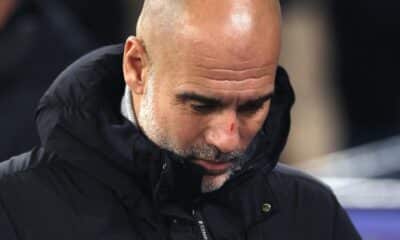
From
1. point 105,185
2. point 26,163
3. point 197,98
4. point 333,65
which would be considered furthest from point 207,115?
point 333,65

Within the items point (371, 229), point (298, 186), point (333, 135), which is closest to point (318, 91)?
point (333, 135)

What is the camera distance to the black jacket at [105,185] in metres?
3.62

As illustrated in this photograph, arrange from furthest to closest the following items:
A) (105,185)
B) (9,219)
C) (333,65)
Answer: (333,65)
(105,185)
(9,219)

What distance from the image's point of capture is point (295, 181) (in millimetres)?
4020

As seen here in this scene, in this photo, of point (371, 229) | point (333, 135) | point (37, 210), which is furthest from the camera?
point (333, 135)

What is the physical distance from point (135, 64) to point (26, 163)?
38cm

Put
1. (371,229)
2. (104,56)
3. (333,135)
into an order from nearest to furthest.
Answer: (104,56) → (371,229) → (333,135)

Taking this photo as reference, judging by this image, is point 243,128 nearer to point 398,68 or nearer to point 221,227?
point 221,227

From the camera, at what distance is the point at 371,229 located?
4957 mm

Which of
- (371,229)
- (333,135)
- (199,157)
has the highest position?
(199,157)

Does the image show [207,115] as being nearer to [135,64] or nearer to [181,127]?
[181,127]

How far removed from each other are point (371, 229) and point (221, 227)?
1343mm

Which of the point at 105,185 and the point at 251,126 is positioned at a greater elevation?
the point at 251,126

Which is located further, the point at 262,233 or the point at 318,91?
the point at 318,91
